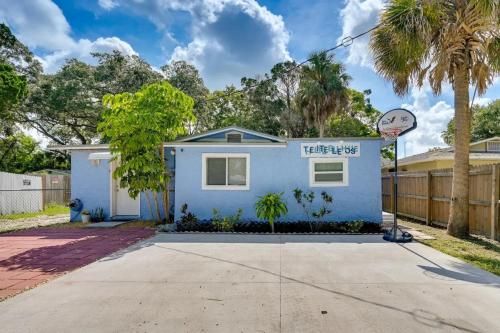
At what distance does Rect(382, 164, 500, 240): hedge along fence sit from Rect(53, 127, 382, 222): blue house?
2173 mm

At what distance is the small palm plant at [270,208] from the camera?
9500mm

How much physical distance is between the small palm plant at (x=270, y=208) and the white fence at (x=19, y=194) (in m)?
11.7

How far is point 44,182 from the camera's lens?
16.6 m

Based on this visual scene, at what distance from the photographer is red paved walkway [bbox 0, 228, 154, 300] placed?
17.6 feet

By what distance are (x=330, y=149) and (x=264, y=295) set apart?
6.83 metres

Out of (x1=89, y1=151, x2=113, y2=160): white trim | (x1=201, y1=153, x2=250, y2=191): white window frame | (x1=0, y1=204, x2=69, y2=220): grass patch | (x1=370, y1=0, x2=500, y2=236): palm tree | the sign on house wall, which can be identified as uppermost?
(x1=370, y1=0, x2=500, y2=236): palm tree

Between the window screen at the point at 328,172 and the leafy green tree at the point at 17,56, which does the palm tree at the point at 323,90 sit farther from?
the leafy green tree at the point at 17,56

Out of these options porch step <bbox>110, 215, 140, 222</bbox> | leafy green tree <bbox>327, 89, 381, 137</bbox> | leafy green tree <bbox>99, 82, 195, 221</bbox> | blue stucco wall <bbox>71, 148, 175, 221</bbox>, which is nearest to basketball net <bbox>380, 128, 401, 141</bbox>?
leafy green tree <bbox>99, 82, 195, 221</bbox>

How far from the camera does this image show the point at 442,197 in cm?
1052

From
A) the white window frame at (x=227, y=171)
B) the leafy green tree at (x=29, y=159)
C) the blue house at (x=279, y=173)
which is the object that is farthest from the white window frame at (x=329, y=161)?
the leafy green tree at (x=29, y=159)

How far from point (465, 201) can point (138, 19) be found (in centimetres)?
1218

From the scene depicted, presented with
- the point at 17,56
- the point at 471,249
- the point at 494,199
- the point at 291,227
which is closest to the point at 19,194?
the point at 17,56

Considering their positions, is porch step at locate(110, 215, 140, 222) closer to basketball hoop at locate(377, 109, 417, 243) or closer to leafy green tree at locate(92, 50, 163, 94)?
basketball hoop at locate(377, 109, 417, 243)

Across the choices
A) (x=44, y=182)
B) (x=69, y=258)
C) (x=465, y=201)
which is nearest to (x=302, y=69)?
(x=465, y=201)
